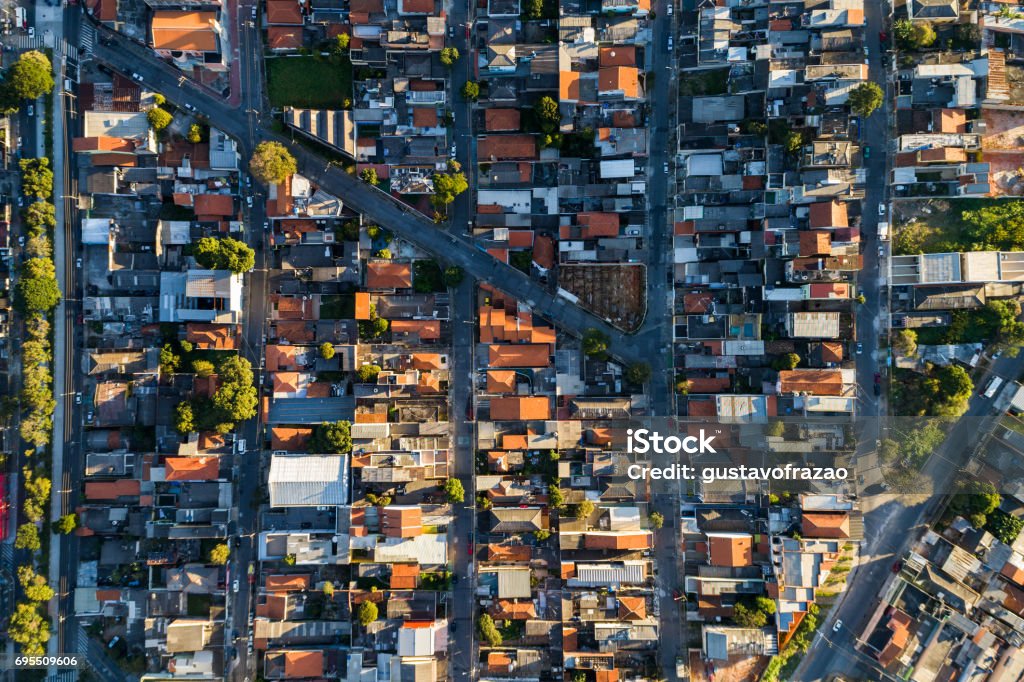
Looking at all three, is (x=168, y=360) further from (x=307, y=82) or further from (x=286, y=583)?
(x=307, y=82)

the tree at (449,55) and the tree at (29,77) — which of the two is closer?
the tree at (29,77)

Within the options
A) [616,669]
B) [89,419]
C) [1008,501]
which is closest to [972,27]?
[1008,501]

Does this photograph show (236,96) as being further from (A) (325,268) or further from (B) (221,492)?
(B) (221,492)

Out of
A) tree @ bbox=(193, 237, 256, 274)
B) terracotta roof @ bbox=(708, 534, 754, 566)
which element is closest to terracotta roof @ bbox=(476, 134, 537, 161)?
tree @ bbox=(193, 237, 256, 274)

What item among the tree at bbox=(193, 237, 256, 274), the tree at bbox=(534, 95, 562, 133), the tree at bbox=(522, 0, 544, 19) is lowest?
the tree at bbox=(193, 237, 256, 274)

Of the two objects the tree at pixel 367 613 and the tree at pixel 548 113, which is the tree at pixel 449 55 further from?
the tree at pixel 367 613

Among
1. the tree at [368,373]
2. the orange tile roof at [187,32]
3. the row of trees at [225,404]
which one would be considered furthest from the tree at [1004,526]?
the orange tile roof at [187,32]

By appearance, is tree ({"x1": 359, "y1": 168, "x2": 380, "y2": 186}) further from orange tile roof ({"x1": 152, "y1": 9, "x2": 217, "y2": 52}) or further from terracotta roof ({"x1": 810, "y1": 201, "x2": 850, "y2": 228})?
terracotta roof ({"x1": 810, "y1": 201, "x2": 850, "y2": 228})
